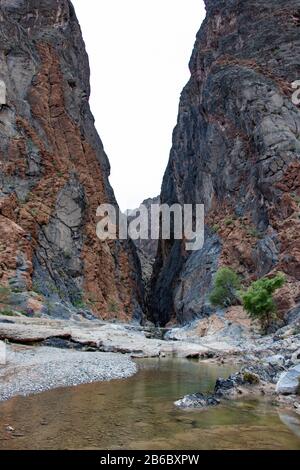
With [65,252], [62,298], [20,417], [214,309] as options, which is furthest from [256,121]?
[20,417]

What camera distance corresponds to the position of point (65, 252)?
57562mm

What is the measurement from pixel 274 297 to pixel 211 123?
40.2 m

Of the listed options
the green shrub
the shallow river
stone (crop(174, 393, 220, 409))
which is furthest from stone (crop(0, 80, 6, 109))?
stone (crop(174, 393, 220, 409))

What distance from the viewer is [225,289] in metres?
51.8

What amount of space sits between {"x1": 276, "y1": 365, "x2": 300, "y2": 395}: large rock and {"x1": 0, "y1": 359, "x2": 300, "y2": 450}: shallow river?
0.98 metres

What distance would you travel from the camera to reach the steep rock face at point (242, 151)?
5553cm

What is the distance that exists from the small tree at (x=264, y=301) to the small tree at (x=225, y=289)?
39.9ft

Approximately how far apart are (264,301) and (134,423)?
95.8 feet

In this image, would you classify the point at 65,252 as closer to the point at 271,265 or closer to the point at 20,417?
the point at 271,265

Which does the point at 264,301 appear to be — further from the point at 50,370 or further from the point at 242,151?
the point at 242,151

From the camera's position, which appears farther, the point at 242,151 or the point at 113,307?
the point at 242,151

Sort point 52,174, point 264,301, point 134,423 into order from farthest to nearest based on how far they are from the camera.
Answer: point 52,174 → point 264,301 → point 134,423

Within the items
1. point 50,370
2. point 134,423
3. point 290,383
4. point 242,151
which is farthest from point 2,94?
point 134,423

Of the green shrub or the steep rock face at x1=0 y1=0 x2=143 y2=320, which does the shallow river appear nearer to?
the steep rock face at x1=0 y1=0 x2=143 y2=320
